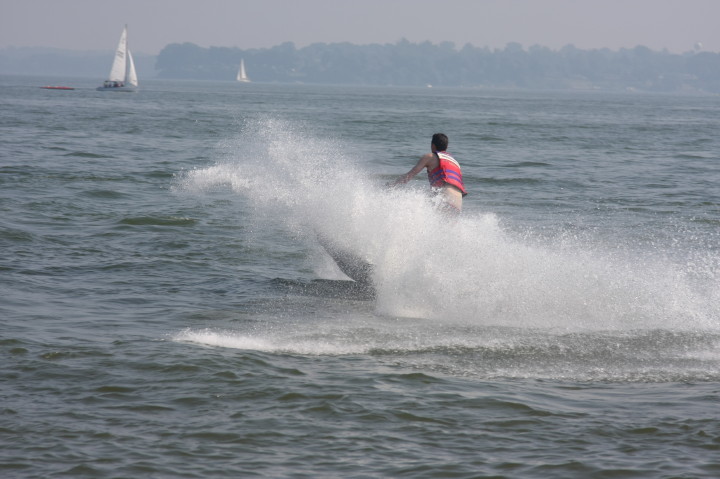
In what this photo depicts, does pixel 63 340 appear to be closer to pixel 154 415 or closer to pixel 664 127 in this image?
pixel 154 415

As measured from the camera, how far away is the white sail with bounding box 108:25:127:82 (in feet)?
283

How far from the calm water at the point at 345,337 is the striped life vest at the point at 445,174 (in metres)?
0.34

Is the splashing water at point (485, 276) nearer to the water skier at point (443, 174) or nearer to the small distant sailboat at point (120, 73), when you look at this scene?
the water skier at point (443, 174)

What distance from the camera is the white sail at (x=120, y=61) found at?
86125 millimetres

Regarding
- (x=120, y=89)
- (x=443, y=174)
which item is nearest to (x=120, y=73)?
(x=120, y=89)

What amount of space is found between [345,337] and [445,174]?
2847 millimetres

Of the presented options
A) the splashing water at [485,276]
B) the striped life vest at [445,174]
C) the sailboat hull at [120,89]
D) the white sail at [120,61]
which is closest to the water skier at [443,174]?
the striped life vest at [445,174]

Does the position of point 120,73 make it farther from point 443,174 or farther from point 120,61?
point 443,174

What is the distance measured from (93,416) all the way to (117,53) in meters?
87.6

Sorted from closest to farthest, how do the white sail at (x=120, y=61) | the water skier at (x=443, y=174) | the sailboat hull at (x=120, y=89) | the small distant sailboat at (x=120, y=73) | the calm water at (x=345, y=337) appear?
the calm water at (x=345, y=337)
the water skier at (x=443, y=174)
the white sail at (x=120, y=61)
the small distant sailboat at (x=120, y=73)
the sailboat hull at (x=120, y=89)

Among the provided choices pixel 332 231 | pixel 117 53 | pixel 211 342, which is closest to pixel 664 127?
pixel 332 231

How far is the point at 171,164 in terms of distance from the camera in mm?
24703

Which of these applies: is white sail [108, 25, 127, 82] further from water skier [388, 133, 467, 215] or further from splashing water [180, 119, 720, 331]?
water skier [388, 133, 467, 215]

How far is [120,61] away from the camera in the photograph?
296ft
